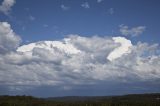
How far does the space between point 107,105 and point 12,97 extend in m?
62.9

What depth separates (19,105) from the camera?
126 m

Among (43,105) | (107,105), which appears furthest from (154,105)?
(43,105)

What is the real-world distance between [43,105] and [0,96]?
165 feet

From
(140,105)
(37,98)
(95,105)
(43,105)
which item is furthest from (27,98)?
(140,105)

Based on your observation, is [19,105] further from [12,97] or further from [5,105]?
[12,97]

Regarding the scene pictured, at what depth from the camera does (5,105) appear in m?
117

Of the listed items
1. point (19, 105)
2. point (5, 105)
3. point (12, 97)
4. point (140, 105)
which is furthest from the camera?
point (12, 97)

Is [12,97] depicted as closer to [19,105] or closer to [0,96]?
[0,96]

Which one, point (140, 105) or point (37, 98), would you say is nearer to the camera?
point (140, 105)

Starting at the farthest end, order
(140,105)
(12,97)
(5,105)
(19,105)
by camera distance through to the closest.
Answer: (12,97) → (140,105) → (19,105) → (5,105)

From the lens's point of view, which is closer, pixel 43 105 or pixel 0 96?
pixel 43 105

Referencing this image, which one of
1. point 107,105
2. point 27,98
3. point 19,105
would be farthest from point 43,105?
point 27,98

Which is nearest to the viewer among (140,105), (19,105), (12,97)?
(19,105)

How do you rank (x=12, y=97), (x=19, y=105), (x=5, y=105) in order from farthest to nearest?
(x=12, y=97) → (x=19, y=105) → (x=5, y=105)
